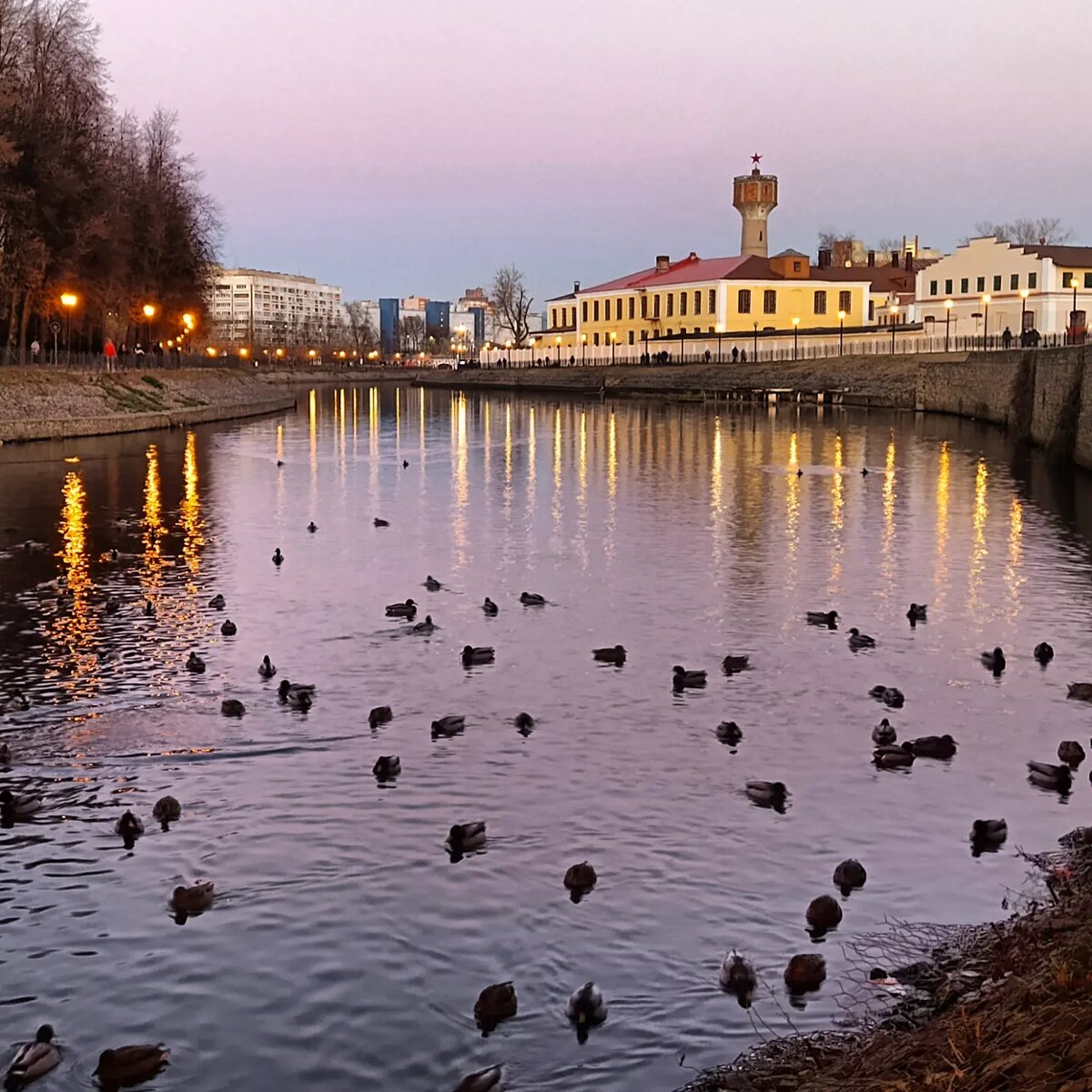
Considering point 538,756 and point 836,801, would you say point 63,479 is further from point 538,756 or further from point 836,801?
point 836,801

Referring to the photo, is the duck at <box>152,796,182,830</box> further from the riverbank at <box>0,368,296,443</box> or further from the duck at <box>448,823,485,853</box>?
the riverbank at <box>0,368,296,443</box>

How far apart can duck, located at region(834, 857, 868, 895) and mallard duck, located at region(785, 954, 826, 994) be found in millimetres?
1361

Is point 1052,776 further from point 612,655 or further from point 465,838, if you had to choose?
point 612,655

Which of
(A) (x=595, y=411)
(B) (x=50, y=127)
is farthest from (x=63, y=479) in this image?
(A) (x=595, y=411)

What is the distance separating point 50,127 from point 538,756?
46.4m

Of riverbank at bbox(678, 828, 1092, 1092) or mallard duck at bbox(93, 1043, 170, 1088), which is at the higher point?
riverbank at bbox(678, 828, 1092, 1092)

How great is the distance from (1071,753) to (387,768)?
617cm

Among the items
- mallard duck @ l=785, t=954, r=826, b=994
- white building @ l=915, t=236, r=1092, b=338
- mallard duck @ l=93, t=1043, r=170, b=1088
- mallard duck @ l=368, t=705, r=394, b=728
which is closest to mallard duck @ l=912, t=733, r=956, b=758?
mallard duck @ l=785, t=954, r=826, b=994

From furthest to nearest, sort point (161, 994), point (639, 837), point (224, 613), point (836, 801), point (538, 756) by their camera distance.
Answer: point (224, 613) → point (538, 756) → point (836, 801) → point (639, 837) → point (161, 994)

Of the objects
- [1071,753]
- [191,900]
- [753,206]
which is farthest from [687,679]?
[753,206]

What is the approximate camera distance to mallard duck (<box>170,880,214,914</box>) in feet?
30.2

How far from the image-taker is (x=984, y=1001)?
22.7 ft

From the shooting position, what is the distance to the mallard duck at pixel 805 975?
8086 mm

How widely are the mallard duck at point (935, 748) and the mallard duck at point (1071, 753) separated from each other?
3.24 ft
